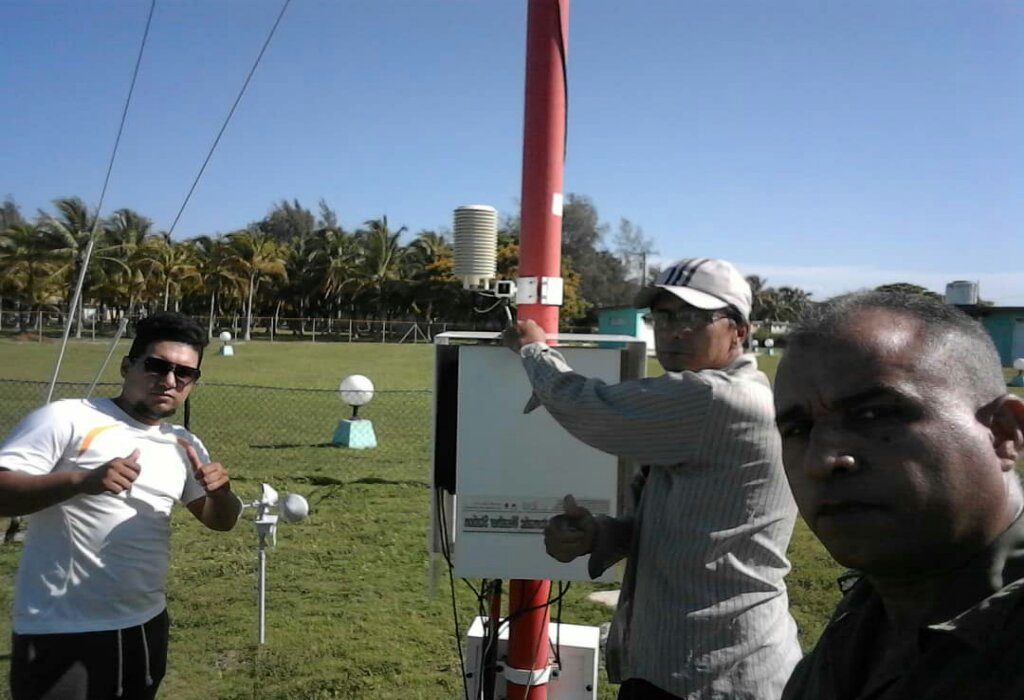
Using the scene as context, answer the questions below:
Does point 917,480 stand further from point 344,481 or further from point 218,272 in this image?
point 218,272

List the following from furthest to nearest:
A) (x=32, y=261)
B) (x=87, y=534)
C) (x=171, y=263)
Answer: (x=32, y=261) < (x=171, y=263) < (x=87, y=534)

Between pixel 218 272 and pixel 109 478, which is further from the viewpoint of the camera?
pixel 218 272

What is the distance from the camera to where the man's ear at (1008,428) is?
36.2 inches

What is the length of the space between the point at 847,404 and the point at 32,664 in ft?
8.12

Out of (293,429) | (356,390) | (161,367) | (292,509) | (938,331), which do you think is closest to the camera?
(938,331)

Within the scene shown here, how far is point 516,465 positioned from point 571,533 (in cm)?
78

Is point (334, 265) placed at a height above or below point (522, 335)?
above

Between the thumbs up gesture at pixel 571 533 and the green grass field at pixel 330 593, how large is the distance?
65.5 inches

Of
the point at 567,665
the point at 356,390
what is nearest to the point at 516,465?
the point at 567,665

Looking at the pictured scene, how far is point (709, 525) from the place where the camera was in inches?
79.7

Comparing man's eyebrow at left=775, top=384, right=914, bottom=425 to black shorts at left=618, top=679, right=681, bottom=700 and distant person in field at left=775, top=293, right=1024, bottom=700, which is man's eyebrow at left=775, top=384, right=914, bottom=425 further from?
black shorts at left=618, top=679, right=681, bottom=700

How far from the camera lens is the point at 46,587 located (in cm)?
239

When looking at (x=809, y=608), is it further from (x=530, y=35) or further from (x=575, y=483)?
(x=530, y=35)

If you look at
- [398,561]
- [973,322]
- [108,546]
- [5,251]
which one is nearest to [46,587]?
[108,546]
